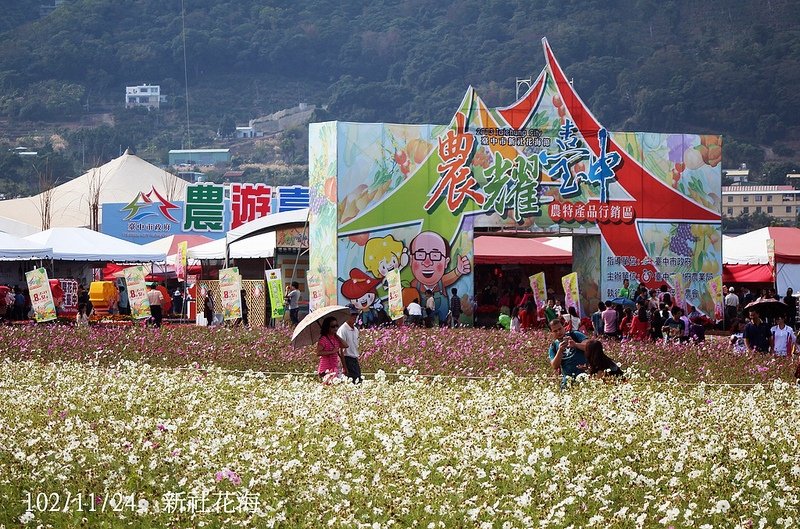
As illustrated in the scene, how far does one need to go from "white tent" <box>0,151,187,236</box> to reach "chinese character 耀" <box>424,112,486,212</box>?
41.0 meters

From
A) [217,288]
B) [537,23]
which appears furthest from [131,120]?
[217,288]

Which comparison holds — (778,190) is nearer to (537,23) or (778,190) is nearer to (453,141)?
(537,23)

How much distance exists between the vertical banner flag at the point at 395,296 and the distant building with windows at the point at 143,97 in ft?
542

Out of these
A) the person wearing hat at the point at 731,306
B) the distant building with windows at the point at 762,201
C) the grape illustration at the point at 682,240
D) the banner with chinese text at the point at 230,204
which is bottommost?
the person wearing hat at the point at 731,306

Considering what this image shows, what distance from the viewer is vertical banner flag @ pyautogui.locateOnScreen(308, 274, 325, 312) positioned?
2989cm

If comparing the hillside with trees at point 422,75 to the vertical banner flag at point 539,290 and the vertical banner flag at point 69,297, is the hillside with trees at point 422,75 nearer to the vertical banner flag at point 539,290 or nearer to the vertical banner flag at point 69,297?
the vertical banner flag at point 69,297

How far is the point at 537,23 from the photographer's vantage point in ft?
641

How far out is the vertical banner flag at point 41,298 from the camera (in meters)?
28.2

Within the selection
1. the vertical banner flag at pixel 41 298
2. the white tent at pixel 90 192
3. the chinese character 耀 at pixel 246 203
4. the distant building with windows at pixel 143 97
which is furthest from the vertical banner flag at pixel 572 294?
the distant building with windows at pixel 143 97

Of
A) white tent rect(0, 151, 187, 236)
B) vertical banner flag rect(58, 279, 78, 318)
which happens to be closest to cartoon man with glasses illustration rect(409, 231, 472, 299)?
vertical banner flag rect(58, 279, 78, 318)

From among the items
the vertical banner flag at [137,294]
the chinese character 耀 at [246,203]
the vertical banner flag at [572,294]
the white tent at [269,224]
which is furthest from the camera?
the chinese character 耀 at [246,203]

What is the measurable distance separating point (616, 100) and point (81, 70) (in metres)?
77.5

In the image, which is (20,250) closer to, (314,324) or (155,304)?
(155,304)

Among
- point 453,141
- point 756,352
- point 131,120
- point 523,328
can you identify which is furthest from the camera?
point 131,120
